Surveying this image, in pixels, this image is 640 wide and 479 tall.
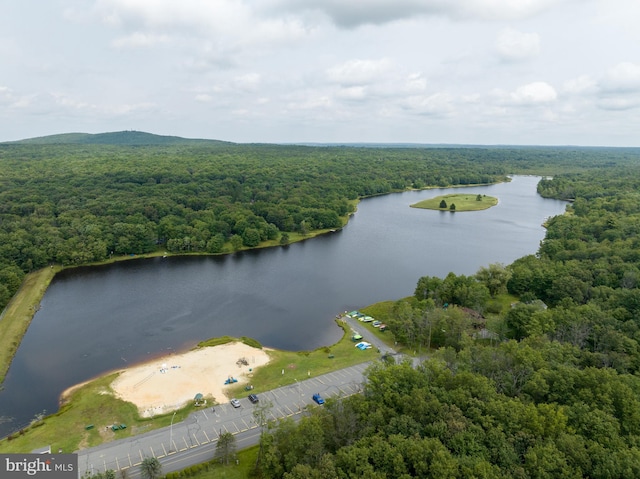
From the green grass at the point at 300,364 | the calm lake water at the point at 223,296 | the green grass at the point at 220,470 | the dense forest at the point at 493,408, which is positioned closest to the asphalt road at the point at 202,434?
the green grass at the point at 220,470

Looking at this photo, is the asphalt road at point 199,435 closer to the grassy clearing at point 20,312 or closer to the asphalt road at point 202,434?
the asphalt road at point 202,434

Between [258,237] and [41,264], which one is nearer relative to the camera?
[41,264]

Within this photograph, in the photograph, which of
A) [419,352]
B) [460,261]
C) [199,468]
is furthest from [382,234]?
[199,468]

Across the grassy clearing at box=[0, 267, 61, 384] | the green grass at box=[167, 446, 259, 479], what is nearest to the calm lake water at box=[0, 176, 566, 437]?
the grassy clearing at box=[0, 267, 61, 384]

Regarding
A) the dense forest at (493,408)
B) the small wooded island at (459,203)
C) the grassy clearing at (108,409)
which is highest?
the small wooded island at (459,203)

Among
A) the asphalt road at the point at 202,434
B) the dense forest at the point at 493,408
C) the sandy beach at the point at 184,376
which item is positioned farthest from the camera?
the sandy beach at the point at 184,376

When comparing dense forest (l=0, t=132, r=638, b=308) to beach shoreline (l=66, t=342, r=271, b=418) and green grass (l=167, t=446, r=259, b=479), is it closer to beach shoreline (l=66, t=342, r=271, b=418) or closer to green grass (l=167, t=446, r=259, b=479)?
beach shoreline (l=66, t=342, r=271, b=418)

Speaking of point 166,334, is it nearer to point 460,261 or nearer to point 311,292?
point 311,292
